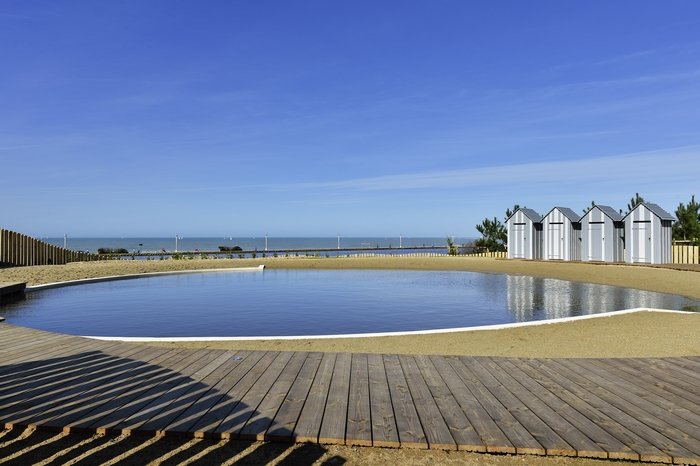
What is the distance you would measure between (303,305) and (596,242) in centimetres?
2380

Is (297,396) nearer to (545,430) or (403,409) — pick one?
(403,409)

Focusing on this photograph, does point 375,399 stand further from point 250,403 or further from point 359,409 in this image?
point 250,403

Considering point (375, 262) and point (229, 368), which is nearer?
point (229, 368)

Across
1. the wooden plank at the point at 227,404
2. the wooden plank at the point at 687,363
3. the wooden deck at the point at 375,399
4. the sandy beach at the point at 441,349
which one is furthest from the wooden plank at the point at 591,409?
the wooden plank at the point at 227,404

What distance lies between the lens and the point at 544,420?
3908 millimetres

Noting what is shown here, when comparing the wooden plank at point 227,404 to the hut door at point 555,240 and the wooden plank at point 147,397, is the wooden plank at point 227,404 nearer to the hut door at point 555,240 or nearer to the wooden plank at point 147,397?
the wooden plank at point 147,397

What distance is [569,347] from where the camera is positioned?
7.48 metres

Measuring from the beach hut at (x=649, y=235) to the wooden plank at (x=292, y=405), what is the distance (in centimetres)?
2777

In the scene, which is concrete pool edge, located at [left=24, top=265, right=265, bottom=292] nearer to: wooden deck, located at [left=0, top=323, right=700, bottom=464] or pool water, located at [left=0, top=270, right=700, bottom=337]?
pool water, located at [left=0, top=270, right=700, bottom=337]

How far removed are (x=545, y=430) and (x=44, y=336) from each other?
7501 mm

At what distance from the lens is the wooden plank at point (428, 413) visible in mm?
3512

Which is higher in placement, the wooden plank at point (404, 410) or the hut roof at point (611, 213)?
the hut roof at point (611, 213)

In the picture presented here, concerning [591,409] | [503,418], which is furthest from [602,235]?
[503,418]

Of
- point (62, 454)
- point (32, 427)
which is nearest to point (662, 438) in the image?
point (62, 454)
